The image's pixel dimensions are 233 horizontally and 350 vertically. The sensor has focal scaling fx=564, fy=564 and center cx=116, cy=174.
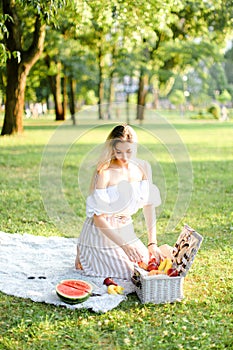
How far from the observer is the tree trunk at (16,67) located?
15.9 metres

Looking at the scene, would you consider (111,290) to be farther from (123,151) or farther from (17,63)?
(17,63)

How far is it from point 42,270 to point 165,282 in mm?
1263

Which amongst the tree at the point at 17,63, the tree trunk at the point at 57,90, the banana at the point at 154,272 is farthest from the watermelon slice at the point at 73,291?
the tree trunk at the point at 57,90

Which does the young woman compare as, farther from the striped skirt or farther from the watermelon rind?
the watermelon rind

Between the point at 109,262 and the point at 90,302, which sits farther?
the point at 109,262

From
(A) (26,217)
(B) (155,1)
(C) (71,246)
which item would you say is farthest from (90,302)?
(B) (155,1)

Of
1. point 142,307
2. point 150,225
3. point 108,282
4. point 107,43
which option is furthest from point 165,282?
point 107,43

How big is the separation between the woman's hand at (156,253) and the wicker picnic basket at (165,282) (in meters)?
0.30

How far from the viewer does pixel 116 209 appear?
4668 mm

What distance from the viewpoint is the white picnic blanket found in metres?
4.21

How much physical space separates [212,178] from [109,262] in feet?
21.2

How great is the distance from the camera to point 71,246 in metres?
5.74

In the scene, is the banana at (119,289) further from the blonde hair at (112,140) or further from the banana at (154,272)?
the blonde hair at (112,140)

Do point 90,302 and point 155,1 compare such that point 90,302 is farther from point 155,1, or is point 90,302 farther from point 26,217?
point 155,1
